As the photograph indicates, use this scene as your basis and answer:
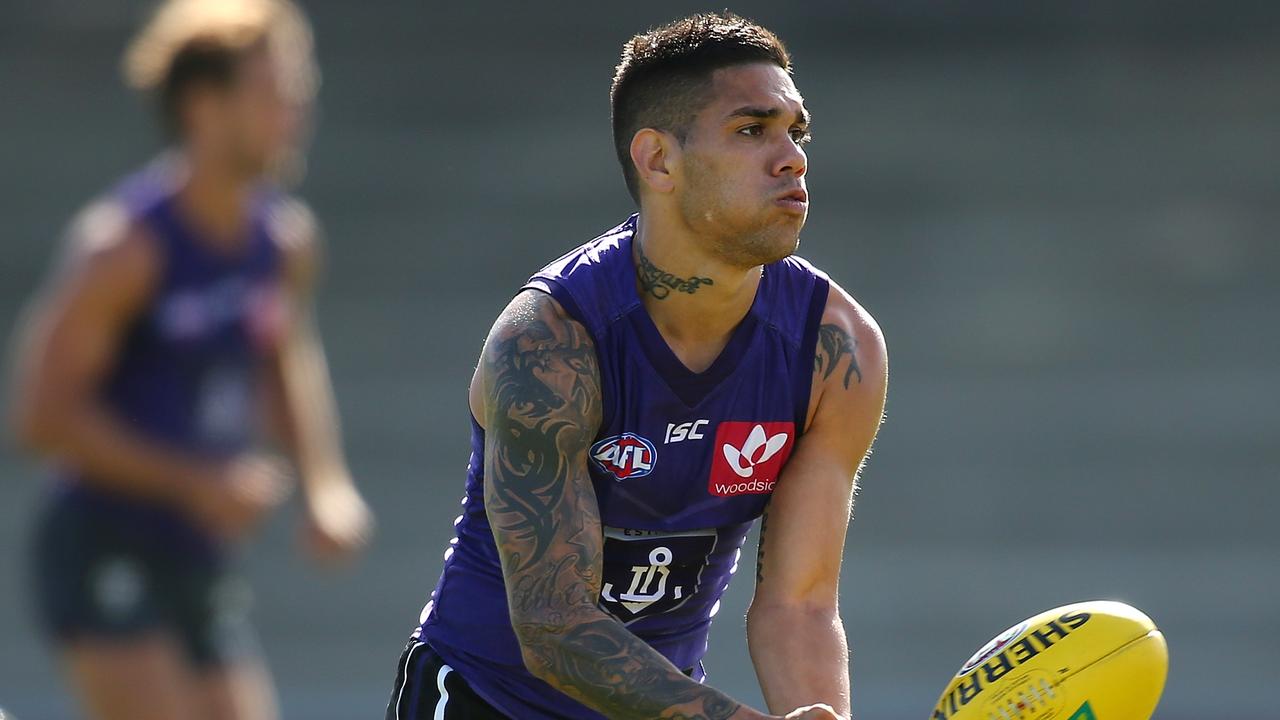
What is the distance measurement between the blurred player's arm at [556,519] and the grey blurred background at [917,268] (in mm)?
6801

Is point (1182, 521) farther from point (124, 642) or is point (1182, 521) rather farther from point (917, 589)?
point (124, 642)

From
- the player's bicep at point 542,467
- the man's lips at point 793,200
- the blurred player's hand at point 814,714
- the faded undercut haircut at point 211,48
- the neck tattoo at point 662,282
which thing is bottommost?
the blurred player's hand at point 814,714

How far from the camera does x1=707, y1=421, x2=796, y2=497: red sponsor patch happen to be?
3461 millimetres

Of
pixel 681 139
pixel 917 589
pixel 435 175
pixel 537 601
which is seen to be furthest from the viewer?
pixel 435 175

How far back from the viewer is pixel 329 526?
18.9ft

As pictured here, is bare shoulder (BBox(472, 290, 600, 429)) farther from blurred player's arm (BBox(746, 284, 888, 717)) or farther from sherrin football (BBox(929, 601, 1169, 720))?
sherrin football (BBox(929, 601, 1169, 720))

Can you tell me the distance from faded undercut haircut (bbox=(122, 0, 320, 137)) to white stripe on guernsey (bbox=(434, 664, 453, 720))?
9.37 ft

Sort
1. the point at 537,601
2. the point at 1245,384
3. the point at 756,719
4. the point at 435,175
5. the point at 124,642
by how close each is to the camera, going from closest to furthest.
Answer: the point at 756,719 → the point at 537,601 → the point at 124,642 → the point at 1245,384 → the point at 435,175

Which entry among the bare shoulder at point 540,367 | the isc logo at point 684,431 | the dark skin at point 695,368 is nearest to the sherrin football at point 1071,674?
the dark skin at point 695,368

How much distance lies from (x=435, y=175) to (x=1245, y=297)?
19.5ft

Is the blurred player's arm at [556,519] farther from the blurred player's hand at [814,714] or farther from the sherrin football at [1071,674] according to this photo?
the sherrin football at [1071,674]

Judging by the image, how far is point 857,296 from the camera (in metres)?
12.1

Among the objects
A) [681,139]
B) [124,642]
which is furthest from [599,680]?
[124,642]

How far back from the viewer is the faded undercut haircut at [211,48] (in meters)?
5.80
